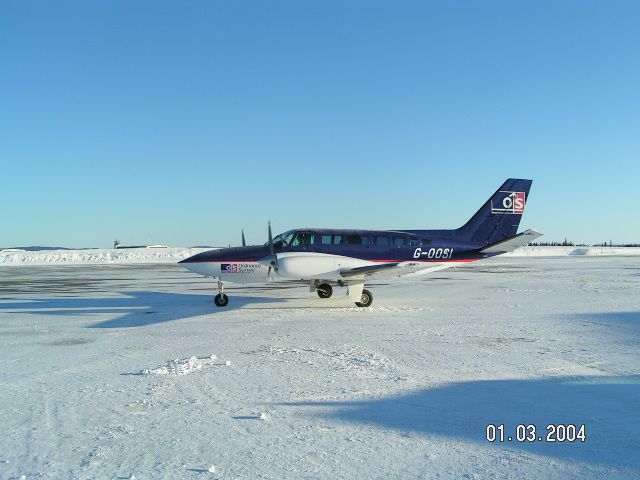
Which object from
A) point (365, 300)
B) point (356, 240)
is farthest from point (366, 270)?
point (356, 240)

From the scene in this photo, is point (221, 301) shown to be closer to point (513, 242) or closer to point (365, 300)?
point (365, 300)

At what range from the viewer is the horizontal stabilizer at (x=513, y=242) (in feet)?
57.7

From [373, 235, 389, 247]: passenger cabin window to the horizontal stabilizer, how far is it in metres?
3.82

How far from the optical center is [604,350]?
30.7ft

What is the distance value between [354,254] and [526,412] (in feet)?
39.8

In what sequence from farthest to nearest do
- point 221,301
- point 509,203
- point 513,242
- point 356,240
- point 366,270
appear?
point 509,203 < point 513,242 < point 356,240 < point 221,301 < point 366,270

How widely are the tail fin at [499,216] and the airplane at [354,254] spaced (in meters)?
0.04

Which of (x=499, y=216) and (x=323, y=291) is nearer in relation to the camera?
(x=323, y=291)

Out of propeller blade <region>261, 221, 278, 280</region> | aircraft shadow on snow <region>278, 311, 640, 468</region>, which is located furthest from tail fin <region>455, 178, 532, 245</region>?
aircraft shadow on snow <region>278, 311, 640, 468</region>

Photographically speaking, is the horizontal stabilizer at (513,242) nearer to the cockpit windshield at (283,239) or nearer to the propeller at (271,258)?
the cockpit windshield at (283,239)

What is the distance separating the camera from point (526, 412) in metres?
6.03

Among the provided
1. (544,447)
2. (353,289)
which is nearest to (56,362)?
(544,447)

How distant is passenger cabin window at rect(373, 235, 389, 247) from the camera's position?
18.5m
